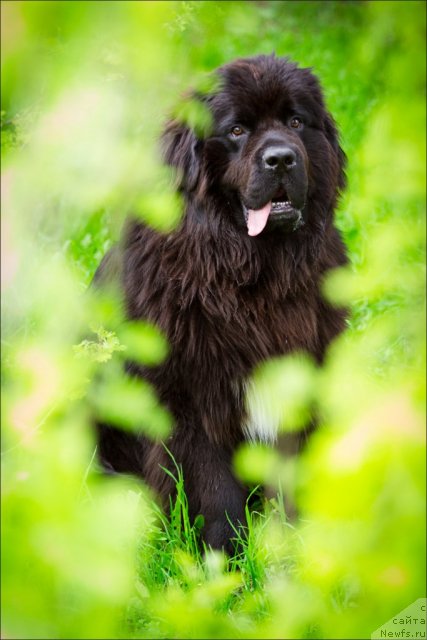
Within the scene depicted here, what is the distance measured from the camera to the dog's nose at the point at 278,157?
277cm

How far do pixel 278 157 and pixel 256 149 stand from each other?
0.32 ft

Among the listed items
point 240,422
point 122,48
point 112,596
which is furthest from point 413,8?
point 240,422

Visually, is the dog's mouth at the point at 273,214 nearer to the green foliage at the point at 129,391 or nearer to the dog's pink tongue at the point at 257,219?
the dog's pink tongue at the point at 257,219

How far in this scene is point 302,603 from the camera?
3.30 ft

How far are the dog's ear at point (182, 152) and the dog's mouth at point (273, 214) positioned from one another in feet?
0.76

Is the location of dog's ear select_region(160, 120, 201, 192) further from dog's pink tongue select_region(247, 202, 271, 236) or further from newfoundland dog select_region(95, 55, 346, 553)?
dog's pink tongue select_region(247, 202, 271, 236)

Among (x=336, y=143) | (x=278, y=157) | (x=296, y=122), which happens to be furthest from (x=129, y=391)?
(x=336, y=143)

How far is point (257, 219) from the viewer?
2.90 m

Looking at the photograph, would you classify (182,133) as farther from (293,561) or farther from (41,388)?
(41,388)

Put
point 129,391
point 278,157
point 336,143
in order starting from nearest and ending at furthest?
1. point 129,391
2. point 278,157
3. point 336,143

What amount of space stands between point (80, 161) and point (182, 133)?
1.88 meters

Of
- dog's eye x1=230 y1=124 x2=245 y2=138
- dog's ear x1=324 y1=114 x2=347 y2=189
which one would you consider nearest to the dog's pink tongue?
dog's eye x1=230 y1=124 x2=245 y2=138

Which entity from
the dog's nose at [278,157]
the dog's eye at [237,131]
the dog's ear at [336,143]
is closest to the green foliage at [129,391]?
the dog's nose at [278,157]

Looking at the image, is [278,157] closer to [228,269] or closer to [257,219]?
[257,219]
